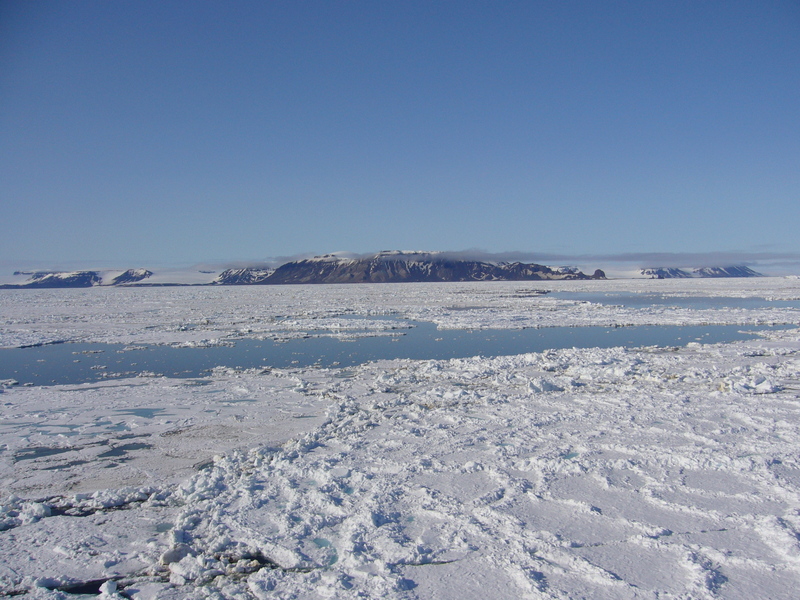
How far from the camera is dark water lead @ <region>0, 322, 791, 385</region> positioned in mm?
11570

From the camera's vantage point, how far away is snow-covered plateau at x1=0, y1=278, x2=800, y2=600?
3.48m

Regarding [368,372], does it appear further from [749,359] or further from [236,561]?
[749,359]

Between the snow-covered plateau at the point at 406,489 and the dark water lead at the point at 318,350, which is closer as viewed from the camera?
the snow-covered plateau at the point at 406,489

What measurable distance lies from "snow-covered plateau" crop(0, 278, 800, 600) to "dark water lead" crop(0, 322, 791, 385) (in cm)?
221

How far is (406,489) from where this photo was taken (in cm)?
480

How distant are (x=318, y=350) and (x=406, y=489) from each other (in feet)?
30.8

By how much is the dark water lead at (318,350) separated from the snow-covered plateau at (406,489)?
7.24ft

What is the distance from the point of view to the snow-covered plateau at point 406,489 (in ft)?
11.4

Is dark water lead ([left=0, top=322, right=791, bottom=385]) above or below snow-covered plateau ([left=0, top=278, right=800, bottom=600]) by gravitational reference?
below

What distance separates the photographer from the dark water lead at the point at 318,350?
11.6 meters

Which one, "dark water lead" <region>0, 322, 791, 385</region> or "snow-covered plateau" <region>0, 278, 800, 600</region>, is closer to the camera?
"snow-covered plateau" <region>0, 278, 800, 600</region>

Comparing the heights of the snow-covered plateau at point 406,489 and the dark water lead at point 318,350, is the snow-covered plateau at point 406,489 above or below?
above

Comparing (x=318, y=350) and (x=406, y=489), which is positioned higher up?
(x=406, y=489)

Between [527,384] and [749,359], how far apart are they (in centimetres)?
569
